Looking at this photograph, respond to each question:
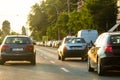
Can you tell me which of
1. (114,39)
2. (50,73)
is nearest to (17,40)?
(50,73)

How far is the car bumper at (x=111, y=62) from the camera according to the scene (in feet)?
57.5

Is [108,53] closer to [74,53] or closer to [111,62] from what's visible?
[111,62]

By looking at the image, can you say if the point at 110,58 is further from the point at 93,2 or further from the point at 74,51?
the point at 93,2

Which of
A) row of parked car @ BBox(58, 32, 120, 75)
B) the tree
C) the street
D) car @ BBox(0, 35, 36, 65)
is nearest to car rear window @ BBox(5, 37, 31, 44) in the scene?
car @ BBox(0, 35, 36, 65)

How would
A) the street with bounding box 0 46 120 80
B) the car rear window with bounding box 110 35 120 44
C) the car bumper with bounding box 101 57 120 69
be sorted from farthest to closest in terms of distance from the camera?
the car rear window with bounding box 110 35 120 44, the car bumper with bounding box 101 57 120 69, the street with bounding box 0 46 120 80

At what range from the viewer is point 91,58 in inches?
778

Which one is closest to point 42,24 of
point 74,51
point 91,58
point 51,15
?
point 51,15

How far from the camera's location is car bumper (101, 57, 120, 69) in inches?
690

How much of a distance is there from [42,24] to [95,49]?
420ft

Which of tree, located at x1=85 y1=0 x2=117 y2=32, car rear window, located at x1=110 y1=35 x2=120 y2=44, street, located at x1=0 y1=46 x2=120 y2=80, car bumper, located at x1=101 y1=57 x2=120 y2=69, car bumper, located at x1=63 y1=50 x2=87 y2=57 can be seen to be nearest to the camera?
street, located at x1=0 y1=46 x2=120 y2=80

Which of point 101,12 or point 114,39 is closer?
Result: point 114,39

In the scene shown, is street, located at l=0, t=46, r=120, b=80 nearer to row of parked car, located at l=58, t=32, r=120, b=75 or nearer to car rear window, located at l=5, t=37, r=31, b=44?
row of parked car, located at l=58, t=32, r=120, b=75

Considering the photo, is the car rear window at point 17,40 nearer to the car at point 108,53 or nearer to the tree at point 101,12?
the car at point 108,53

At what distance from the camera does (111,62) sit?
17562 millimetres
